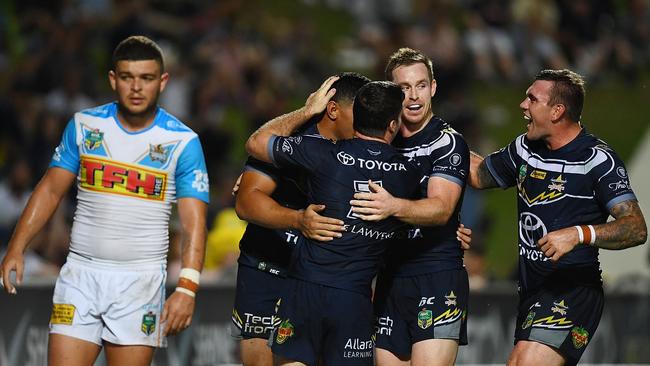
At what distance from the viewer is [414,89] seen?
7.89 metres

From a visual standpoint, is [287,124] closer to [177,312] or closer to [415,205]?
[415,205]

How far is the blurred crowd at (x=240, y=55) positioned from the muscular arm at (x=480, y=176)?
4124 millimetres

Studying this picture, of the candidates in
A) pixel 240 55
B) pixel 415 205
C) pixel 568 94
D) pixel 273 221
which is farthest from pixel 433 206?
pixel 240 55

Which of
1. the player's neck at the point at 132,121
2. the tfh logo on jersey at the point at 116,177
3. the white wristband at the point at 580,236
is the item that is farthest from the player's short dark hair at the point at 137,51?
the white wristband at the point at 580,236

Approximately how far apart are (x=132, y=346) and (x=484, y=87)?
11.6m

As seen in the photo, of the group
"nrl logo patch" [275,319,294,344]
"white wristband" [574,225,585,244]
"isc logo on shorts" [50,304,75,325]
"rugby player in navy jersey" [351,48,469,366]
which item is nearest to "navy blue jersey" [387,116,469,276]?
"rugby player in navy jersey" [351,48,469,366]

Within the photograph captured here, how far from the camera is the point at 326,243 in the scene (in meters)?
7.23

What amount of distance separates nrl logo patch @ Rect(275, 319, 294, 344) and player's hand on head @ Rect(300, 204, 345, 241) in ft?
Answer: 1.78

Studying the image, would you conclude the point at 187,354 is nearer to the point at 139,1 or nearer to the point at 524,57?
the point at 139,1

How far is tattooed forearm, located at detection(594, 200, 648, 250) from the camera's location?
7.44 meters

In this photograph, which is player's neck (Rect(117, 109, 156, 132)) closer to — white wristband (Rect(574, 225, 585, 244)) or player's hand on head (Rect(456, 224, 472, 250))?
player's hand on head (Rect(456, 224, 472, 250))

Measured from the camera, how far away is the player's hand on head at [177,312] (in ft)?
25.3

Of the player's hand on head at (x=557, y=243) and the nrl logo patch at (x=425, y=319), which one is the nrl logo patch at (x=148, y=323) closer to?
the nrl logo patch at (x=425, y=319)

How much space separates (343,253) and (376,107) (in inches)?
35.2
